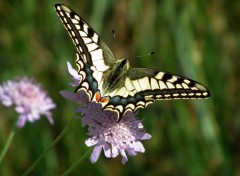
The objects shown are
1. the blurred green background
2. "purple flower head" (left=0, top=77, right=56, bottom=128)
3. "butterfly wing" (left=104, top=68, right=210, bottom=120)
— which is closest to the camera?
"butterfly wing" (left=104, top=68, right=210, bottom=120)

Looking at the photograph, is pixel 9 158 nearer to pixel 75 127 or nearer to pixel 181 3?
pixel 75 127

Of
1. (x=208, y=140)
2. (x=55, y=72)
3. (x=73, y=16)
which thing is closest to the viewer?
(x=73, y=16)

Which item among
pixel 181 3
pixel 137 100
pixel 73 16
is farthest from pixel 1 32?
pixel 137 100

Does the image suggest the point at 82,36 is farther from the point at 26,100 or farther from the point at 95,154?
the point at 26,100

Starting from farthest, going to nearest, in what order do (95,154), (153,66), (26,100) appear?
(153,66) → (26,100) → (95,154)

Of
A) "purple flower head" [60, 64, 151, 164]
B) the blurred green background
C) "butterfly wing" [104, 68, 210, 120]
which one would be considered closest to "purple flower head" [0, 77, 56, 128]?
"purple flower head" [60, 64, 151, 164]

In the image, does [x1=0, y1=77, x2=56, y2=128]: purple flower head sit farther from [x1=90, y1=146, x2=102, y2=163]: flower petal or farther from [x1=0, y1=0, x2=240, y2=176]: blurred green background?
[x1=0, y1=0, x2=240, y2=176]: blurred green background

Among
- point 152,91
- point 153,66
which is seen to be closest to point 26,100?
point 152,91
